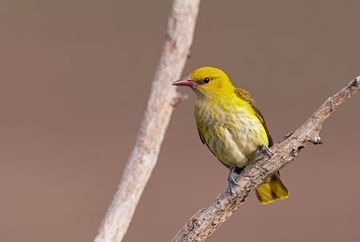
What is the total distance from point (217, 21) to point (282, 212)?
21.7 ft

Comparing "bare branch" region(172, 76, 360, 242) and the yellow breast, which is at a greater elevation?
the yellow breast

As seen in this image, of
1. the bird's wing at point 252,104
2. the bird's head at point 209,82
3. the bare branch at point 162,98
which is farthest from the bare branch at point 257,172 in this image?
the bird's head at point 209,82

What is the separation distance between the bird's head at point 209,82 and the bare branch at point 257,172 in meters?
1.08

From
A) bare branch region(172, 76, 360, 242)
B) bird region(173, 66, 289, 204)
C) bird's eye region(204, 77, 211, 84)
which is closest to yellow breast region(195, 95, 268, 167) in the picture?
bird region(173, 66, 289, 204)

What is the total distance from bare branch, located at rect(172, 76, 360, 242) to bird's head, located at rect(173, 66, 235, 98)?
1.08 meters

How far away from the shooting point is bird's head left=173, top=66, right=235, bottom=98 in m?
5.68

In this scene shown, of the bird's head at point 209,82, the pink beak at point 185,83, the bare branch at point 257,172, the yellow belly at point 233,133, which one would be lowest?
the bare branch at point 257,172

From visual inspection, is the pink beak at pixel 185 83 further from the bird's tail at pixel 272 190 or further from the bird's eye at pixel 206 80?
the bird's tail at pixel 272 190

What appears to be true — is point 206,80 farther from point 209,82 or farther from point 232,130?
point 232,130

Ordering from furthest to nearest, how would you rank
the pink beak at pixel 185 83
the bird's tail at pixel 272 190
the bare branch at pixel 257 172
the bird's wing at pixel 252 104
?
the bird's wing at pixel 252 104 < the bird's tail at pixel 272 190 < the pink beak at pixel 185 83 < the bare branch at pixel 257 172

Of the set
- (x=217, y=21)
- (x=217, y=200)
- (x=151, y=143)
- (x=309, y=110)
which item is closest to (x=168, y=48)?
(x=151, y=143)

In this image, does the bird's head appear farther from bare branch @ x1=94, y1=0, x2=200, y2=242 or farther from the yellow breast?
bare branch @ x1=94, y1=0, x2=200, y2=242

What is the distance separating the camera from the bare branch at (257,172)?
4535 millimetres

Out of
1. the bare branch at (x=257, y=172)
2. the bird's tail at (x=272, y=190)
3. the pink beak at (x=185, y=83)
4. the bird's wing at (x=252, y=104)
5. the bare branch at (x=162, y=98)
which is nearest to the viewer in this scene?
the bare branch at (x=257, y=172)
